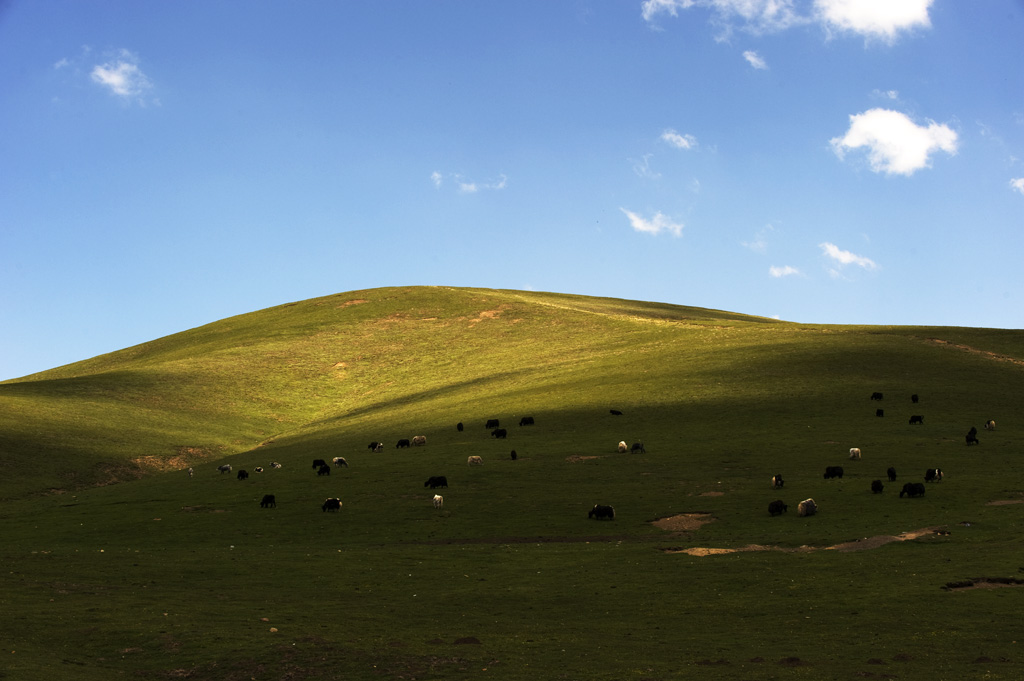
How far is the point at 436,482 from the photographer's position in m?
50.1

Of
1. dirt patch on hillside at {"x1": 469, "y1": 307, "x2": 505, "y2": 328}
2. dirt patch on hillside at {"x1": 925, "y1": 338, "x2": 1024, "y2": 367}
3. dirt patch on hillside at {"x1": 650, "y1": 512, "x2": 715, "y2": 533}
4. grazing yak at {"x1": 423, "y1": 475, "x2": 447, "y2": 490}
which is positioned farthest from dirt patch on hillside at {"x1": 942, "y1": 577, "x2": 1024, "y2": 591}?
dirt patch on hillside at {"x1": 469, "y1": 307, "x2": 505, "y2": 328}

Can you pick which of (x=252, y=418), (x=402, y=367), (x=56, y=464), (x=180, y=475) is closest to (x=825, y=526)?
(x=180, y=475)

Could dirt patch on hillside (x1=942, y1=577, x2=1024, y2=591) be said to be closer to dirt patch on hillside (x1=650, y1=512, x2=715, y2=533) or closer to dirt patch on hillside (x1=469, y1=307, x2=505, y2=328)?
dirt patch on hillside (x1=650, y1=512, x2=715, y2=533)

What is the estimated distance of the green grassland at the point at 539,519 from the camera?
2358 centimetres

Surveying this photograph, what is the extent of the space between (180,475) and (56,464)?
9778mm

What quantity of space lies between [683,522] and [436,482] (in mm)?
15333

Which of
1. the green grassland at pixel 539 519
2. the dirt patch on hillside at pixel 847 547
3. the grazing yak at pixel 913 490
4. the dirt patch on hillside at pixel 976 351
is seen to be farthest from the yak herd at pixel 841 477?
the dirt patch on hillside at pixel 976 351

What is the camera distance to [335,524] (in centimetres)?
4444

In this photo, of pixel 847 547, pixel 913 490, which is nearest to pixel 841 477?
pixel 913 490

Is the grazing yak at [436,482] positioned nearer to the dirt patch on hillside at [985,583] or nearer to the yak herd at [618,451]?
the yak herd at [618,451]

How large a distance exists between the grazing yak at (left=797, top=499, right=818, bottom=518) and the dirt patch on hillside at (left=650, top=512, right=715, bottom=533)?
4.17m

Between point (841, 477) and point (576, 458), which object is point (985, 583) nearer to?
point (841, 477)

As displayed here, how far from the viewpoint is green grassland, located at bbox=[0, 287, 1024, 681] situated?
23578mm

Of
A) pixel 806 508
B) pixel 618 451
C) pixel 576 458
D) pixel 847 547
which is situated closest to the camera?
pixel 847 547
